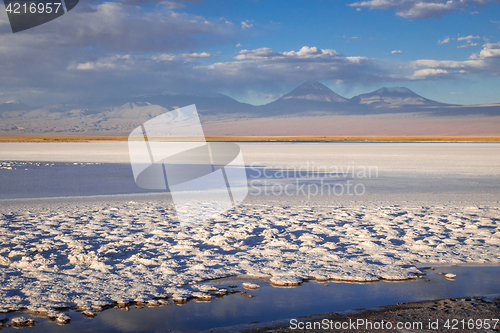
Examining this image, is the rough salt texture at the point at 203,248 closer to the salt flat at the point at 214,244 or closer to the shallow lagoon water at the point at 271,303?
the salt flat at the point at 214,244

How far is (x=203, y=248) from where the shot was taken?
6.02 metres

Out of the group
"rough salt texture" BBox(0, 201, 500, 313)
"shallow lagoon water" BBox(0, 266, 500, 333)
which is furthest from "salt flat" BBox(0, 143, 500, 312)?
"shallow lagoon water" BBox(0, 266, 500, 333)

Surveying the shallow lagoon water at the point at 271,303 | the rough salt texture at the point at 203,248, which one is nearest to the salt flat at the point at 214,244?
the rough salt texture at the point at 203,248

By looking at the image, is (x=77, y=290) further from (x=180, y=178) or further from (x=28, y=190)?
(x=180, y=178)

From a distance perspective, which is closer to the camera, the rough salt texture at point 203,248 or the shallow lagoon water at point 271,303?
the shallow lagoon water at point 271,303

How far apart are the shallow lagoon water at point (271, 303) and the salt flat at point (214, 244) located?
0.78 feet

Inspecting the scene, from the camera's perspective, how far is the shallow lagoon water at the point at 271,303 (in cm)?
358

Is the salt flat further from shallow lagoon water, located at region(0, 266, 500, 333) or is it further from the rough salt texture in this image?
shallow lagoon water, located at region(0, 266, 500, 333)

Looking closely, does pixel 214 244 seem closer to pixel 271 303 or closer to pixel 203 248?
pixel 203 248

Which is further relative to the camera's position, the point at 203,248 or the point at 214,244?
the point at 214,244

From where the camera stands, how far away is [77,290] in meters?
4.33

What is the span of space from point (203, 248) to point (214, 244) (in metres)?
0.26

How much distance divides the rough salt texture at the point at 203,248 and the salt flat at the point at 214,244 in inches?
0.6

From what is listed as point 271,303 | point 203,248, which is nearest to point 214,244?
point 203,248
